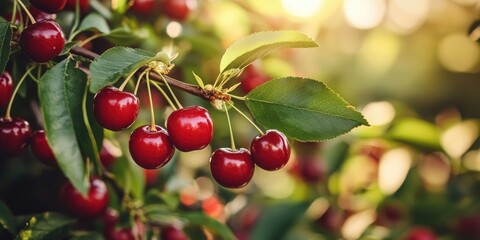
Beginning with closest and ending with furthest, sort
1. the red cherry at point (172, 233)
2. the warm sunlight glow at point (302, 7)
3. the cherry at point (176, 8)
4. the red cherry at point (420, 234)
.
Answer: the red cherry at point (172, 233) < the cherry at point (176, 8) < the red cherry at point (420, 234) < the warm sunlight glow at point (302, 7)

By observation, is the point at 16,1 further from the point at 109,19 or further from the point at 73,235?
the point at 73,235

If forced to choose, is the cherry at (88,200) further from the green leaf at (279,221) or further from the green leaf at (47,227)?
the green leaf at (279,221)

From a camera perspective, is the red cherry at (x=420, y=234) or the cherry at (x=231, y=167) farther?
the red cherry at (x=420, y=234)

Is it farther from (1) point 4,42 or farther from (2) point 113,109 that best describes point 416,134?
(1) point 4,42

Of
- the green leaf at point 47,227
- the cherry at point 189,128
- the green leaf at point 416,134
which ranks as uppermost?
the green leaf at point 416,134

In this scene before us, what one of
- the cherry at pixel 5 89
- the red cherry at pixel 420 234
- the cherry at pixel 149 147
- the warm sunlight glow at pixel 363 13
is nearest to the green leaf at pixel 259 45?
the cherry at pixel 149 147

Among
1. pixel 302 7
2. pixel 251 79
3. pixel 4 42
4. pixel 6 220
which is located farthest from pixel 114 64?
pixel 302 7

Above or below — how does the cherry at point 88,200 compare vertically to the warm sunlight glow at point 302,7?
below
